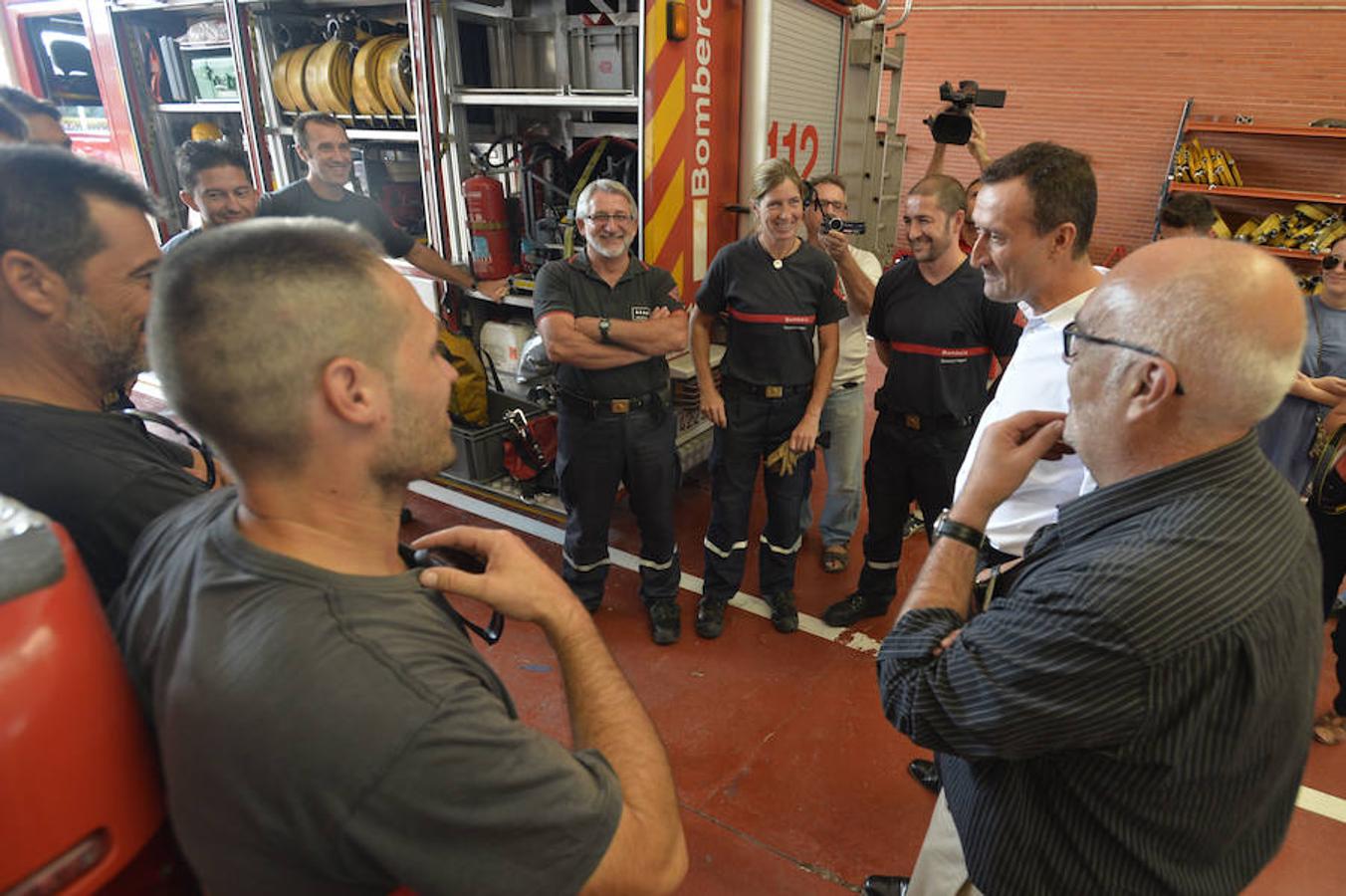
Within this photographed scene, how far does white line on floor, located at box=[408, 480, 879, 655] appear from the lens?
3.35 metres

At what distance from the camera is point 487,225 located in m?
4.05

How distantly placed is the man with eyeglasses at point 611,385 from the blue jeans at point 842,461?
95 cm

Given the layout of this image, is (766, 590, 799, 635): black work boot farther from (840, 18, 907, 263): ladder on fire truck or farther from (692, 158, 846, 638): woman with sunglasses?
(840, 18, 907, 263): ladder on fire truck

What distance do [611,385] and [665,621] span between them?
1.16m

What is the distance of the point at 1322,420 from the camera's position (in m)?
3.18

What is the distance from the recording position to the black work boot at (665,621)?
3.31 m

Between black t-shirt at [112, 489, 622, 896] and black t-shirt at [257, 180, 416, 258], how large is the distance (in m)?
3.32

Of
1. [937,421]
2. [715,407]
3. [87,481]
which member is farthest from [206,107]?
[937,421]

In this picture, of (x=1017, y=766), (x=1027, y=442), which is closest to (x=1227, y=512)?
(x=1027, y=442)

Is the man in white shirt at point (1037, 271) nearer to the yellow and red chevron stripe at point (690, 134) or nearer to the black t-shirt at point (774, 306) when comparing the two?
the black t-shirt at point (774, 306)

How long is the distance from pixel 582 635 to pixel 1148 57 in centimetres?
1040

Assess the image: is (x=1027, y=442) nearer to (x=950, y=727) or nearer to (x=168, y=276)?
(x=950, y=727)

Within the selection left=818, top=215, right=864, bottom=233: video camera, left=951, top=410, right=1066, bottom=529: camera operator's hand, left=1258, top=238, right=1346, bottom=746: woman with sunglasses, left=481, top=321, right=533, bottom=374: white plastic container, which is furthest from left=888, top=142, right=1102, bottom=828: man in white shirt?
left=481, top=321, right=533, bottom=374: white plastic container

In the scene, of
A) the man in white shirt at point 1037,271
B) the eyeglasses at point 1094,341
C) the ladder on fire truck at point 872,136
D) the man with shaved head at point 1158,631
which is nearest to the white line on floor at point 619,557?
the man in white shirt at point 1037,271
